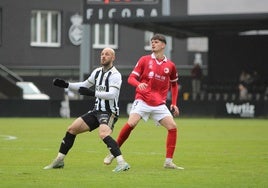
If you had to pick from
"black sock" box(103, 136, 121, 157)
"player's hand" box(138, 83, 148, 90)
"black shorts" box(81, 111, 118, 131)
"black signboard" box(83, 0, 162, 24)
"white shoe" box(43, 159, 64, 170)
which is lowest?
"white shoe" box(43, 159, 64, 170)

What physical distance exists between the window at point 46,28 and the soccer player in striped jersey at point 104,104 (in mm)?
43055

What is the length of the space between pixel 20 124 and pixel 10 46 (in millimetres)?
24346

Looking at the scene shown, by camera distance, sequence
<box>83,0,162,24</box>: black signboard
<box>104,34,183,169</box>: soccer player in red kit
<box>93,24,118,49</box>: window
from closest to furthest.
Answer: <box>104,34,183,169</box>: soccer player in red kit → <box>83,0,162,24</box>: black signboard → <box>93,24,118,49</box>: window

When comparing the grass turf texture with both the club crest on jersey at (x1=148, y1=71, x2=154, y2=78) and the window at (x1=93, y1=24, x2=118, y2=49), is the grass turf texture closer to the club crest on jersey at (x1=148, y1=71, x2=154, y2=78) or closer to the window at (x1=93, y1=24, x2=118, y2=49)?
the club crest on jersey at (x1=148, y1=71, x2=154, y2=78)

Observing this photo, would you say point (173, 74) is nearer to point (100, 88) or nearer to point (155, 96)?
point (155, 96)

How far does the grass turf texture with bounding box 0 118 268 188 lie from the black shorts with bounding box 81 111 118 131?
697 mm

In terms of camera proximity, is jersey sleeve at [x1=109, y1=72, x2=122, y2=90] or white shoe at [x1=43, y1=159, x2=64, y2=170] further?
white shoe at [x1=43, y1=159, x2=64, y2=170]

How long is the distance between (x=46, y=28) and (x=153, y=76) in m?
43.5

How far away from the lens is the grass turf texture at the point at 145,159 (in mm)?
13352

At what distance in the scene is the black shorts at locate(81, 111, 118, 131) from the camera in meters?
14.9

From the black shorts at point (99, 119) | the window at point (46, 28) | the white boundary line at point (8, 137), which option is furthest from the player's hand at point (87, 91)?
the window at point (46, 28)

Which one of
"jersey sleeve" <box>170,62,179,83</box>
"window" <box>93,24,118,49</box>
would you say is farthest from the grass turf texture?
"window" <box>93,24,118,49</box>

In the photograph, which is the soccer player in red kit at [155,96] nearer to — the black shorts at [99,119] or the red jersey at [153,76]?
the red jersey at [153,76]

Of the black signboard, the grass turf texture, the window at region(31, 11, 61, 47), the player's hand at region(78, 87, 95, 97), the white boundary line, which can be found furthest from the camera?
the window at region(31, 11, 61, 47)
